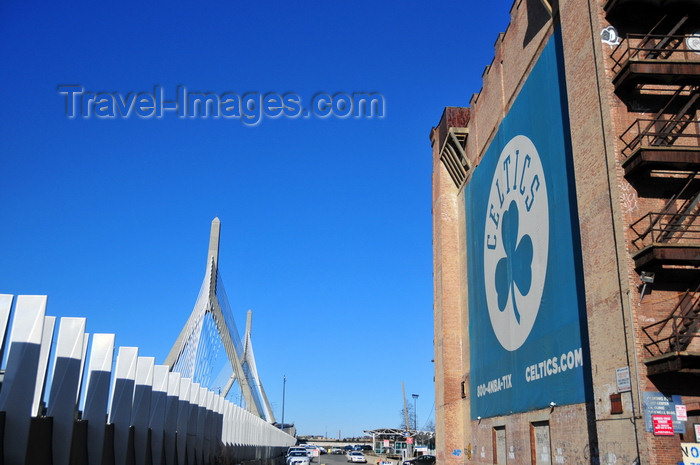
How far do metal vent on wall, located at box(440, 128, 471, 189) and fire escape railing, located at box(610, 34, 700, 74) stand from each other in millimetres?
18290

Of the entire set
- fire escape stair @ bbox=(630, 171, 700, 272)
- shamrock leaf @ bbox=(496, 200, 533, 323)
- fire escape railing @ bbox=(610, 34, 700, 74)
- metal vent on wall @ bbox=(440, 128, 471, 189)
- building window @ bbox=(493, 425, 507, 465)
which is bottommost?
building window @ bbox=(493, 425, 507, 465)

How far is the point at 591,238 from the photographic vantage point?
19281mm

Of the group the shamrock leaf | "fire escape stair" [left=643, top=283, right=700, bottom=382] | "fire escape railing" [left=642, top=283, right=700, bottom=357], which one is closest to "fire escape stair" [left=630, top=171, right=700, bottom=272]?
"fire escape railing" [left=642, top=283, right=700, bottom=357]

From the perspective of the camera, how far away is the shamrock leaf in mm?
26281

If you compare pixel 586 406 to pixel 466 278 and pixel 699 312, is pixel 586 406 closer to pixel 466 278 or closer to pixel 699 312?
pixel 699 312

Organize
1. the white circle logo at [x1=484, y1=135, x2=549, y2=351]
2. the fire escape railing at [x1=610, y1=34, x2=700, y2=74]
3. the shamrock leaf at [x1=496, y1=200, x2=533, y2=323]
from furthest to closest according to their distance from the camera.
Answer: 1. the shamrock leaf at [x1=496, y1=200, x2=533, y2=323]
2. the white circle logo at [x1=484, y1=135, x2=549, y2=351]
3. the fire escape railing at [x1=610, y1=34, x2=700, y2=74]

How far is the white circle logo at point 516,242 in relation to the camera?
25.1m

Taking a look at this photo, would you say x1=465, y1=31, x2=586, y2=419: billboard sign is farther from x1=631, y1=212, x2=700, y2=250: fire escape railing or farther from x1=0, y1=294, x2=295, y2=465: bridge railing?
x1=0, y1=294, x2=295, y2=465: bridge railing

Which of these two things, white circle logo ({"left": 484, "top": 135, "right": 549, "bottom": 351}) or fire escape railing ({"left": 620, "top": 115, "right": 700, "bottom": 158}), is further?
white circle logo ({"left": 484, "top": 135, "right": 549, "bottom": 351})

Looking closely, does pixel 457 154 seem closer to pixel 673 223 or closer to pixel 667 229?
pixel 673 223

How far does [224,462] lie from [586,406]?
20747 mm

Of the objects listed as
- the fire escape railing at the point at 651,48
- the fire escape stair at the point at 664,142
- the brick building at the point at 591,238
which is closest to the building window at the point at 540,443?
the brick building at the point at 591,238

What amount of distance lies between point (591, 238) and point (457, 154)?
20.9m

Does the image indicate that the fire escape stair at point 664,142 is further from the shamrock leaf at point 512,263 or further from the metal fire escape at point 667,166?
the shamrock leaf at point 512,263
